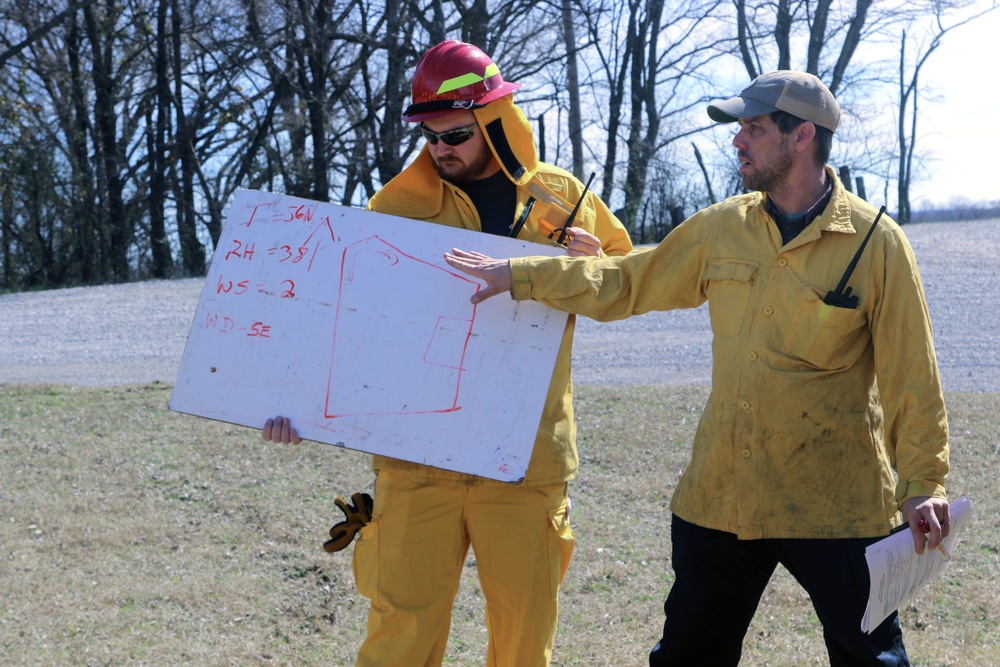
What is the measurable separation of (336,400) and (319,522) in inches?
111

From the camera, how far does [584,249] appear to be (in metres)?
2.99

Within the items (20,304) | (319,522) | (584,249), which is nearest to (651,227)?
(20,304)

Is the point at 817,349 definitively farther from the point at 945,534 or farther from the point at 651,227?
the point at 651,227

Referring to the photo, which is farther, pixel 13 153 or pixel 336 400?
pixel 13 153

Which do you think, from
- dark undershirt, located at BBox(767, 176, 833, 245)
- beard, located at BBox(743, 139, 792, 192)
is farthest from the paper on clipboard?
beard, located at BBox(743, 139, 792, 192)

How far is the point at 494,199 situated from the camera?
3.16 m

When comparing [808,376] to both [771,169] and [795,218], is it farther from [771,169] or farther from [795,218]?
[771,169]

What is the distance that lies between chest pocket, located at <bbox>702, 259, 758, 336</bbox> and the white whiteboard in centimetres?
43

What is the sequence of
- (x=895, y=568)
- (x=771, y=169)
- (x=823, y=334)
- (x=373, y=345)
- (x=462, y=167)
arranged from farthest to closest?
1. (x=462, y=167)
2. (x=373, y=345)
3. (x=771, y=169)
4. (x=823, y=334)
5. (x=895, y=568)

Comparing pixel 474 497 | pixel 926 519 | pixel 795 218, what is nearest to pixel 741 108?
pixel 795 218

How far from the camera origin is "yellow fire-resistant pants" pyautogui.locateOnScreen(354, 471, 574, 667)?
2.91 m

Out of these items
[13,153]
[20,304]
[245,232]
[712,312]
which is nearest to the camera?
[712,312]

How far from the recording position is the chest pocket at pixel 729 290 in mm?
2744

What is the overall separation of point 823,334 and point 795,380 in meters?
0.14
